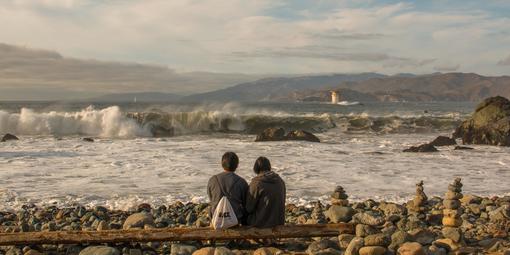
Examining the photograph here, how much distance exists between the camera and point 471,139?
2597cm

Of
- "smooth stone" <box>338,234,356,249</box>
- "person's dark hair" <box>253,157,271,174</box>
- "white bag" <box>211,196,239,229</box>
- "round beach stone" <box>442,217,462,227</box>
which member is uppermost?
"person's dark hair" <box>253,157,271,174</box>

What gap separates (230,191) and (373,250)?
6.05 feet

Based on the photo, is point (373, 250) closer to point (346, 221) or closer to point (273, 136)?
point (346, 221)

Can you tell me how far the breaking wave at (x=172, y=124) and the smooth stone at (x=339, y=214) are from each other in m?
28.5

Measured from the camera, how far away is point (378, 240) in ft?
19.8

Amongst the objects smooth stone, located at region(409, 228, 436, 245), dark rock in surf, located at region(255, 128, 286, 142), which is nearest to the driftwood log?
smooth stone, located at region(409, 228, 436, 245)

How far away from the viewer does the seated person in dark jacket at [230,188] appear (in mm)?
6414

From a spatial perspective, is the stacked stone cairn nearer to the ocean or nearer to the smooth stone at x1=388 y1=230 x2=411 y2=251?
the smooth stone at x1=388 y1=230 x2=411 y2=251

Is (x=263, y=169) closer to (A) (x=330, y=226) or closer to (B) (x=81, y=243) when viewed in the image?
(A) (x=330, y=226)

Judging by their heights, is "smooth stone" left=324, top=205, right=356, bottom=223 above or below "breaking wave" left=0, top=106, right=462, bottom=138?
below

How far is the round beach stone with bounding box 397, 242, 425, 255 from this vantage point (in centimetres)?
575

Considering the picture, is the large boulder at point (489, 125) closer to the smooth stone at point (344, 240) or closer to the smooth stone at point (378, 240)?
the smooth stone at point (344, 240)

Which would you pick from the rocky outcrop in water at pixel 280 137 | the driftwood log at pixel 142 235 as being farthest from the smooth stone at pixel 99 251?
the rocky outcrop in water at pixel 280 137

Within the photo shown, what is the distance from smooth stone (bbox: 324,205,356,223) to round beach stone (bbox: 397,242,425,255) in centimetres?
213
